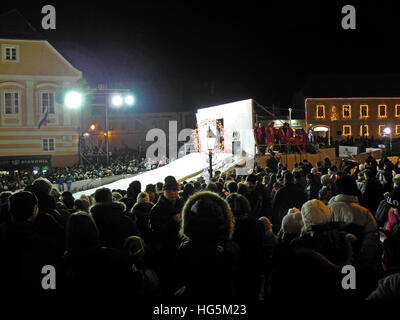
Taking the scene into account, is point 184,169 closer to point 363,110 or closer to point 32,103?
point 32,103

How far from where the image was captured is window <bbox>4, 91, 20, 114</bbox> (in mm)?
25156

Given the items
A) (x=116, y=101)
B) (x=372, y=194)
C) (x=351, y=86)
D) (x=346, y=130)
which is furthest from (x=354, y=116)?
(x=372, y=194)

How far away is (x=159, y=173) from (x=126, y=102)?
3.69m

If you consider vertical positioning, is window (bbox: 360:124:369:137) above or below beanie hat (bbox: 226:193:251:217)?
above

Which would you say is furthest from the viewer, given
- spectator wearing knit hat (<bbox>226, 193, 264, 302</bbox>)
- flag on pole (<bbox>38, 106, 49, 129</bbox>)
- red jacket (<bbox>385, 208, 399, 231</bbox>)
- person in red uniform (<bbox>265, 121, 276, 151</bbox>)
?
flag on pole (<bbox>38, 106, 49, 129</bbox>)

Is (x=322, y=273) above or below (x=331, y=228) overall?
below

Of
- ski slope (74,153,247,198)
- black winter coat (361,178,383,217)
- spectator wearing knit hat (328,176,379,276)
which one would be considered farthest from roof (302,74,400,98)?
spectator wearing knit hat (328,176,379,276)

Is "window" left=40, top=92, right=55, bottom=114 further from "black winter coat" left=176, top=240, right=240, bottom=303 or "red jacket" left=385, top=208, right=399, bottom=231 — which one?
"black winter coat" left=176, top=240, right=240, bottom=303

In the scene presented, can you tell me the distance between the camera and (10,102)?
82.7ft

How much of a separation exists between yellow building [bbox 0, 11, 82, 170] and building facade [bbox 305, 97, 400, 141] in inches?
1091

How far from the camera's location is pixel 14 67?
989 inches

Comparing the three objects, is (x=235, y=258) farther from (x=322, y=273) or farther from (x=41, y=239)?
(x=41, y=239)

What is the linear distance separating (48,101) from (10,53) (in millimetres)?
4090
